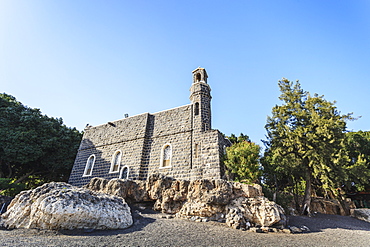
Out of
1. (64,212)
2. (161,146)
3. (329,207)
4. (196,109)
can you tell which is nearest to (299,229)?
(64,212)

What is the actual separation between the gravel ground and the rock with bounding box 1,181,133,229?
29 centimetres

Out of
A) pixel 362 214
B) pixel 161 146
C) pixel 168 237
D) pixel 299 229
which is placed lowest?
pixel 168 237

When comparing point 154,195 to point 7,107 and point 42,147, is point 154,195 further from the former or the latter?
point 7,107

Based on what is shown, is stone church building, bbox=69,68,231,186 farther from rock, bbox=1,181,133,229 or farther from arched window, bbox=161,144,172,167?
rock, bbox=1,181,133,229

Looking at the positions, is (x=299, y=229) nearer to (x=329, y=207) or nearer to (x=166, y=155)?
(x=166, y=155)

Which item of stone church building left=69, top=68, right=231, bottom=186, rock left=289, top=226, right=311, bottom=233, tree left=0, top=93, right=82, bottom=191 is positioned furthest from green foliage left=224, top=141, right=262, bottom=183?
tree left=0, top=93, right=82, bottom=191

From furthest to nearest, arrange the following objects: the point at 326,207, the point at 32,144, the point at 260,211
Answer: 1. the point at 32,144
2. the point at 326,207
3. the point at 260,211

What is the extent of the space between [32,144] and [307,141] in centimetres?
2456

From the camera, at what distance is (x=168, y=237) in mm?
6324

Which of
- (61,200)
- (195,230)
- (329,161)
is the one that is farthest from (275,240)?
(329,161)

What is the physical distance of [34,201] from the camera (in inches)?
282

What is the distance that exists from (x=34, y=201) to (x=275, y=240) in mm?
9008

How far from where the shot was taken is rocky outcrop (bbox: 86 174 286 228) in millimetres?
8961

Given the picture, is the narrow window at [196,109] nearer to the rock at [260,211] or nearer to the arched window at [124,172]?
the arched window at [124,172]
